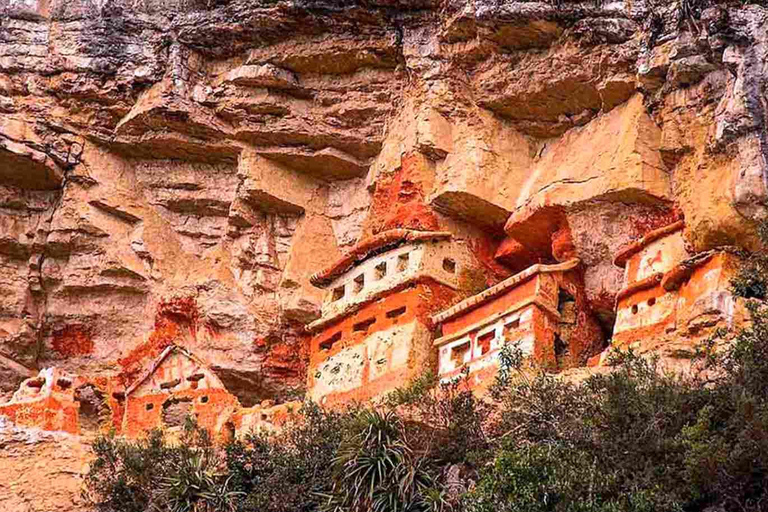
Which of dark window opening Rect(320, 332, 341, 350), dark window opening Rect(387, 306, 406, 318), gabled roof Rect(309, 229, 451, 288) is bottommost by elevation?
dark window opening Rect(320, 332, 341, 350)

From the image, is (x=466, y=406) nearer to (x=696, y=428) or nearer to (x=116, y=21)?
(x=696, y=428)

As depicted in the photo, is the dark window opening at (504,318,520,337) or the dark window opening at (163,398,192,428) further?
the dark window opening at (163,398,192,428)

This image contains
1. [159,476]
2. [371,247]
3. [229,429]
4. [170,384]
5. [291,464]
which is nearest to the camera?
[291,464]

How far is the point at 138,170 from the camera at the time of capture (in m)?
35.8

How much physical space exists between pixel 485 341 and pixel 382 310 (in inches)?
119

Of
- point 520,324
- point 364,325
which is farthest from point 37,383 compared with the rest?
point 520,324

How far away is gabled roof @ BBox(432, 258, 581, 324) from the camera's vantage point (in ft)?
94.6

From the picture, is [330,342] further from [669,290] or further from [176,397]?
[669,290]

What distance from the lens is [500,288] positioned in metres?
29.1

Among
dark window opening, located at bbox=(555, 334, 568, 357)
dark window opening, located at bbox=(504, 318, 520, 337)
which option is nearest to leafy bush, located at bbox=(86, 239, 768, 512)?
dark window opening, located at bbox=(504, 318, 520, 337)

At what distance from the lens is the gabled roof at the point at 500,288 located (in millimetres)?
28828

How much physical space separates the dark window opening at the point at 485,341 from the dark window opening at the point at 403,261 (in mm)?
3155

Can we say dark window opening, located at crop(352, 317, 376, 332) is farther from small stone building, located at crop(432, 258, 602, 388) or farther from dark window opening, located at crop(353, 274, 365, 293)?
small stone building, located at crop(432, 258, 602, 388)

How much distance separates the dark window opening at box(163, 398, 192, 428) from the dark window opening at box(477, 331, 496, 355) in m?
5.82
